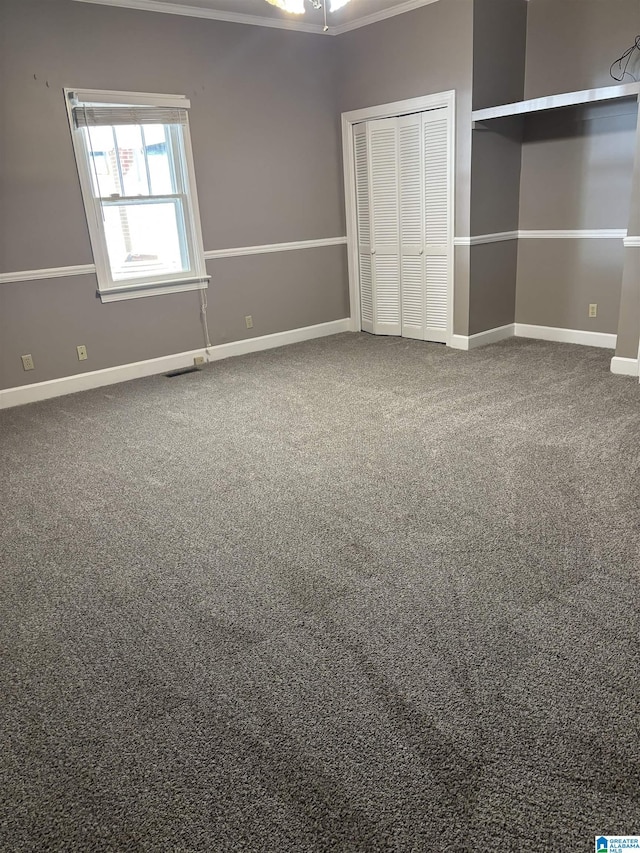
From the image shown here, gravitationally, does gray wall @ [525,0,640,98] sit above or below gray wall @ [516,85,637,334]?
above

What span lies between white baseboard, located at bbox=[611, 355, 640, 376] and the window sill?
3.37 meters

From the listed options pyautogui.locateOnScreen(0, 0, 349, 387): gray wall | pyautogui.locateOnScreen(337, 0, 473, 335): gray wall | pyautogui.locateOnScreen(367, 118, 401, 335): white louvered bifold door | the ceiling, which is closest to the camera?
pyautogui.locateOnScreen(0, 0, 349, 387): gray wall

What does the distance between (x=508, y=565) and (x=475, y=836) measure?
1100 millimetres

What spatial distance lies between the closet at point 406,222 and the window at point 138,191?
1.73m

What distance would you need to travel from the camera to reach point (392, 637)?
1.97 metres

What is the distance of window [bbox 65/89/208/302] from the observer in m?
4.57

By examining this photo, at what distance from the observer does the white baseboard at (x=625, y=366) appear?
4.39 metres

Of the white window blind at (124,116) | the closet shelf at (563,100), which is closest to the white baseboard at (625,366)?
the closet shelf at (563,100)

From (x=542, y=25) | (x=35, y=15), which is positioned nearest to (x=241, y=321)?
(x=35, y=15)

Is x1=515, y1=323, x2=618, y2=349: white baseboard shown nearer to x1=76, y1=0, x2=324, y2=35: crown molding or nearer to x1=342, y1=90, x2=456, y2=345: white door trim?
x1=342, y1=90, x2=456, y2=345: white door trim

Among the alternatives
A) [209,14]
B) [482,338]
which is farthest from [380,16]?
[482,338]

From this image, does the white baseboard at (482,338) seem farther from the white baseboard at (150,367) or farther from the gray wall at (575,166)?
the white baseboard at (150,367)


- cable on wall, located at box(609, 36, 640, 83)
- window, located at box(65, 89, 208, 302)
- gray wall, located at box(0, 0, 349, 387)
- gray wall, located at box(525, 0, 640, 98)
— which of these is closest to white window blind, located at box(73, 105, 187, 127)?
window, located at box(65, 89, 208, 302)

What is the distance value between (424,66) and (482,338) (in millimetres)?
2317
